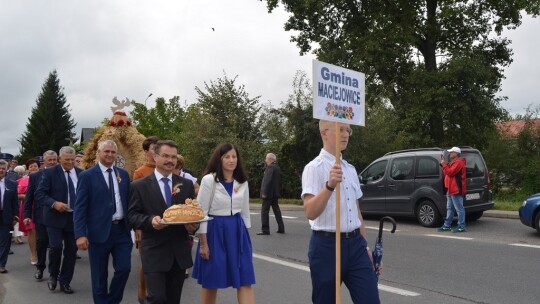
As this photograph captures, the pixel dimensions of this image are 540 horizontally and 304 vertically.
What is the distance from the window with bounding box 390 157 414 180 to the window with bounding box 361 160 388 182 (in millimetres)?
351

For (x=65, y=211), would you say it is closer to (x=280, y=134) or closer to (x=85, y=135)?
(x=280, y=134)

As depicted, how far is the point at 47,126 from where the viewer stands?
63.9 meters

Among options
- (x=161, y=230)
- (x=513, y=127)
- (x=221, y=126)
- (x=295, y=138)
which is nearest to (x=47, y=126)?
(x=221, y=126)

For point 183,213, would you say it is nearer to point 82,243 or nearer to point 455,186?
point 82,243

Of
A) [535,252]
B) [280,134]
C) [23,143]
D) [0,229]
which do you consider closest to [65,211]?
[0,229]

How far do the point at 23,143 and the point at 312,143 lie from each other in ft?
164

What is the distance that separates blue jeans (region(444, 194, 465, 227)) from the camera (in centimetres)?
1212

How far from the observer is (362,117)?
14.0 feet

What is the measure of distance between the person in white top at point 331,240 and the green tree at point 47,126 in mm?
62590

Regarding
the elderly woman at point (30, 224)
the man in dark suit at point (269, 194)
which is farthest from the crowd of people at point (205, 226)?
the man in dark suit at point (269, 194)

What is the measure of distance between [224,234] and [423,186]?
919cm

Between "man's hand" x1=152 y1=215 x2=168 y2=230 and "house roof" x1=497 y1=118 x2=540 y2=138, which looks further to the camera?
"house roof" x1=497 y1=118 x2=540 y2=138

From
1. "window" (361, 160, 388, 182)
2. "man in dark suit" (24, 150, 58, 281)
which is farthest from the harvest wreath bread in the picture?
"window" (361, 160, 388, 182)

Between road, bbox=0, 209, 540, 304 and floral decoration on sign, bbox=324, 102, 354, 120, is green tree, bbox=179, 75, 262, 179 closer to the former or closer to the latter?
road, bbox=0, 209, 540, 304
